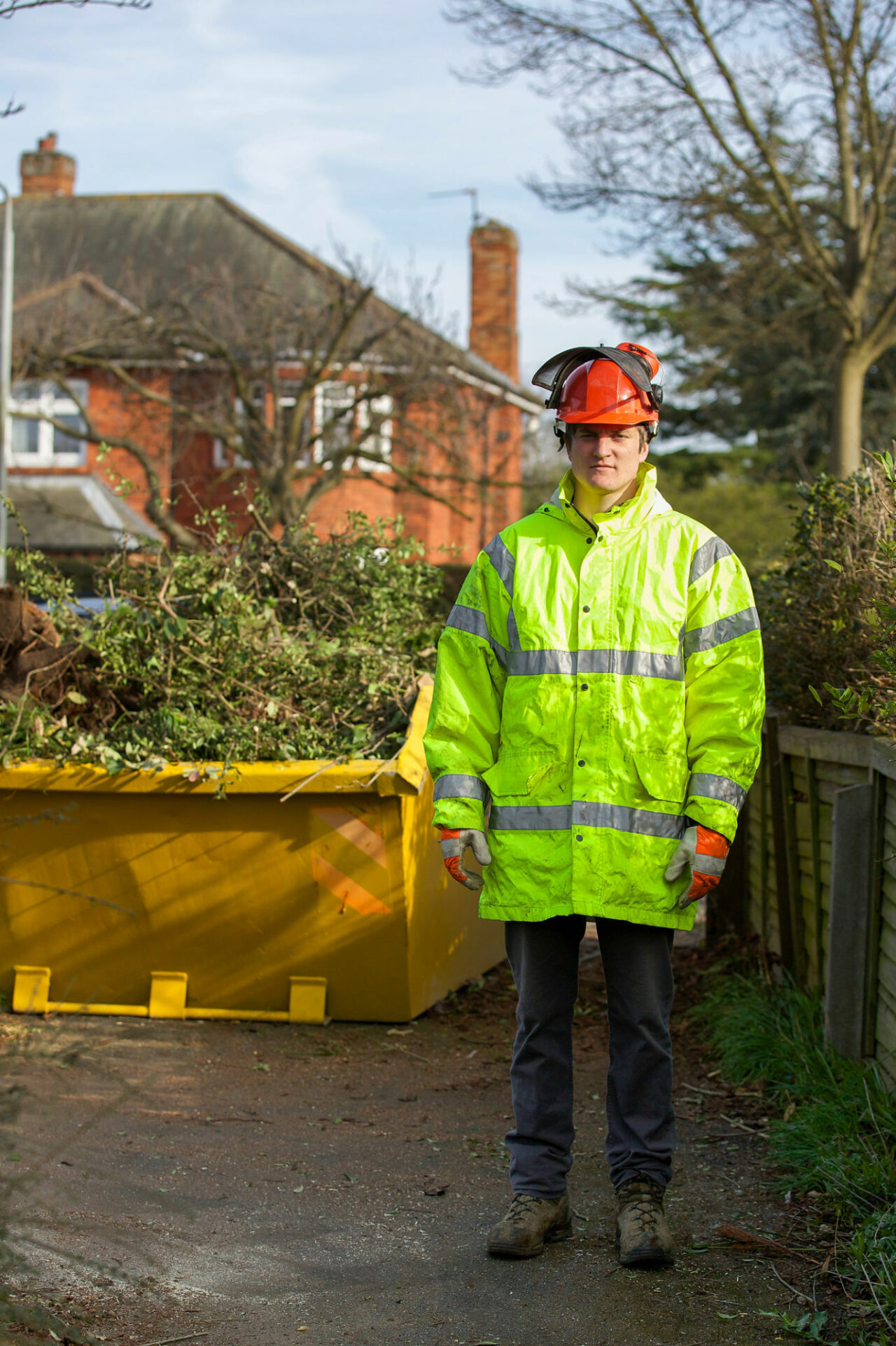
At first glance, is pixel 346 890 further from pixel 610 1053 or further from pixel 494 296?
pixel 494 296

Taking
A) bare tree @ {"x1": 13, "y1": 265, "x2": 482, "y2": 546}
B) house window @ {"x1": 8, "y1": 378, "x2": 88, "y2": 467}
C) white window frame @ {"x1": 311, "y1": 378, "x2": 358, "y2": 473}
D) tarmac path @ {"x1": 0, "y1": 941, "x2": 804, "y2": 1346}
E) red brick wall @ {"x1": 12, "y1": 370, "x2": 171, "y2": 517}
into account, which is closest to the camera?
tarmac path @ {"x1": 0, "y1": 941, "x2": 804, "y2": 1346}

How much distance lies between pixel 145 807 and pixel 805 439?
91.6 ft

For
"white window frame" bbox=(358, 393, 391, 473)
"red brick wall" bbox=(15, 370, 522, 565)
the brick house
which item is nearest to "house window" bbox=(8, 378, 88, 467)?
the brick house

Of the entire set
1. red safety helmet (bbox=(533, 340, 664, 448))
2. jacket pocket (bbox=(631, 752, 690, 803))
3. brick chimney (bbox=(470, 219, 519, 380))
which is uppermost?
brick chimney (bbox=(470, 219, 519, 380))

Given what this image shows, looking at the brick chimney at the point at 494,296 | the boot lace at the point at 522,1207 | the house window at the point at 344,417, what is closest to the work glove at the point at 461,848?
the boot lace at the point at 522,1207

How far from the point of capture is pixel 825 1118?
11.7 feet

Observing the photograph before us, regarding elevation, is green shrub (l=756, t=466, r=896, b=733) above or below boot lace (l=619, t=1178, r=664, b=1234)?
above

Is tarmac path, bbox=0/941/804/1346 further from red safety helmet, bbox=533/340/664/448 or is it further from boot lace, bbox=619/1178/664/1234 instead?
red safety helmet, bbox=533/340/664/448

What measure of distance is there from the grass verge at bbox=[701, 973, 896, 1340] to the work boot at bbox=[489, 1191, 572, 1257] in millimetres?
607

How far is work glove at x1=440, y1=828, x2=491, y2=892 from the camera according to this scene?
300cm

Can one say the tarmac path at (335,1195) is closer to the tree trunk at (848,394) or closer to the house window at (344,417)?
Answer: the tree trunk at (848,394)

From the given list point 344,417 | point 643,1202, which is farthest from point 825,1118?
point 344,417

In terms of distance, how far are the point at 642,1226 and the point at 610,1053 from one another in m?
0.37

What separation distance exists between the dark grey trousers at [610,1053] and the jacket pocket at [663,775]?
30 centimetres
